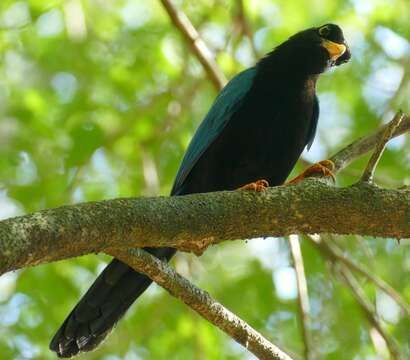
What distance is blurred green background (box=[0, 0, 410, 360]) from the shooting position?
18.8 feet

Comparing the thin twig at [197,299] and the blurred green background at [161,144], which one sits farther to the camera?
the blurred green background at [161,144]

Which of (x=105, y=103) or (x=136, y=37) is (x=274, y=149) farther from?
(x=136, y=37)

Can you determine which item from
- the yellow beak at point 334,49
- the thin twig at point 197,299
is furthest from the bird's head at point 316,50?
the thin twig at point 197,299

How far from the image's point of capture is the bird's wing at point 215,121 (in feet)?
16.3

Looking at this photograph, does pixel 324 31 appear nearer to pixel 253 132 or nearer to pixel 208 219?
pixel 253 132

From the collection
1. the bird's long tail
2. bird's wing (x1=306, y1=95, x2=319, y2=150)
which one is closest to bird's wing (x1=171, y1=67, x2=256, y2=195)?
bird's wing (x1=306, y1=95, x2=319, y2=150)

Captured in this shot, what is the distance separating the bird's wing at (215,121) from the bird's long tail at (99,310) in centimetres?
85

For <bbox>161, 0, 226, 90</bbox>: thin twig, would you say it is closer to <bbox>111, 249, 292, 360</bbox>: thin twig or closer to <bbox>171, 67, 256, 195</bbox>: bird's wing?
<bbox>171, 67, 256, 195</bbox>: bird's wing

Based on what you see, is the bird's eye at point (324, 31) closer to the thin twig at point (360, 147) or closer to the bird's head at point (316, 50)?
the bird's head at point (316, 50)

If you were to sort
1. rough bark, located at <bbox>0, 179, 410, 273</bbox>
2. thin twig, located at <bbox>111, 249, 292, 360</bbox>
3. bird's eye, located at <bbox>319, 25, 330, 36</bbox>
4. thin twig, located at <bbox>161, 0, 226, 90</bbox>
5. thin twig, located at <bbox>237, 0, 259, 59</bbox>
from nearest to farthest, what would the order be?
rough bark, located at <bbox>0, 179, 410, 273</bbox> → thin twig, located at <bbox>111, 249, 292, 360</bbox> → thin twig, located at <bbox>161, 0, 226, 90</bbox> → bird's eye, located at <bbox>319, 25, 330, 36</bbox> → thin twig, located at <bbox>237, 0, 259, 59</bbox>

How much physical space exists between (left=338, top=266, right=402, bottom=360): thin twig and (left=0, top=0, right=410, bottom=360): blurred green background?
0.68ft

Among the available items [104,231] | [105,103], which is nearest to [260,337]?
[104,231]

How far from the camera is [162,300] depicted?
5.95 metres

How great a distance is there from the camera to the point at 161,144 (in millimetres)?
6348
